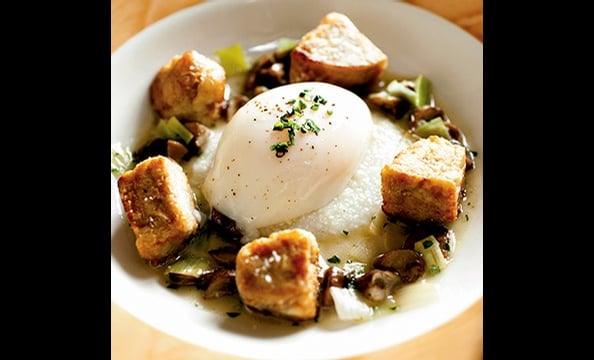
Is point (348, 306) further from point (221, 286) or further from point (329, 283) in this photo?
point (221, 286)

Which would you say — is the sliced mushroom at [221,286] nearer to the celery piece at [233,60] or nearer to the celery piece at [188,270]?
the celery piece at [188,270]

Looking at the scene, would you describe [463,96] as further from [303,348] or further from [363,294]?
[303,348]

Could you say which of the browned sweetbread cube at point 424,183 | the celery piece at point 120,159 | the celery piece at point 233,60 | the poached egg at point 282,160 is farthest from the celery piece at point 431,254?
the celery piece at point 233,60

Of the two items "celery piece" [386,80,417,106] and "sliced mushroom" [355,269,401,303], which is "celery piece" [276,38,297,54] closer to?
"celery piece" [386,80,417,106]

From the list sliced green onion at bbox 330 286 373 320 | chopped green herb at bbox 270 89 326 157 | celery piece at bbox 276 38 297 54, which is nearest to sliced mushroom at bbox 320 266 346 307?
sliced green onion at bbox 330 286 373 320
